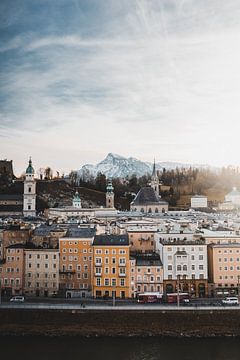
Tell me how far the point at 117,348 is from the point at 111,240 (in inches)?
413

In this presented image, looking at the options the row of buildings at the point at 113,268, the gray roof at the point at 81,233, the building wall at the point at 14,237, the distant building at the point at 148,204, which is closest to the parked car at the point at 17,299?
the row of buildings at the point at 113,268

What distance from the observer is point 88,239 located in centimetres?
3531

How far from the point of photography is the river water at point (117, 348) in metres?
24.6

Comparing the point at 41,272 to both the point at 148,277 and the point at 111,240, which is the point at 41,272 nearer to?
the point at 111,240

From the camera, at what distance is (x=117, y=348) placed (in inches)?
1029

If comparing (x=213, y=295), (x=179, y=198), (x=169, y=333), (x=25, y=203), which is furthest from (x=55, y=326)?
(x=179, y=198)

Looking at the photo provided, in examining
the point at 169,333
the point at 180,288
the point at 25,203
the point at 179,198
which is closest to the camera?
the point at 169,333

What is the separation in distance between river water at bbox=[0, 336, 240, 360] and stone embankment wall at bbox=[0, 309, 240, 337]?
64 centimetres

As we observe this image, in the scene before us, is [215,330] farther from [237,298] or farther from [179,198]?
[179,198]

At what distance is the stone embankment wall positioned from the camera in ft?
93.2

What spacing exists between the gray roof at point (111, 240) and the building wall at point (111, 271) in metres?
0.43

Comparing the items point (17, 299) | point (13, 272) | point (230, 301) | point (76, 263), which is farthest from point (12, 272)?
point (230, 301)

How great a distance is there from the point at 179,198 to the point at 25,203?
4769 cm

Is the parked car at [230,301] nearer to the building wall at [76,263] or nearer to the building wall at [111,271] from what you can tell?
the building wall at [111,271]
